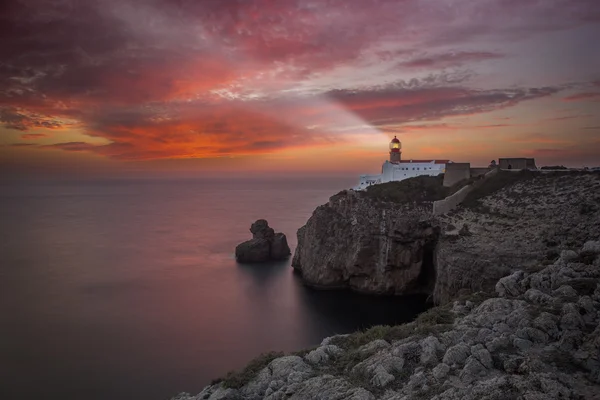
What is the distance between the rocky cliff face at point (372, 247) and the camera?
124 feet

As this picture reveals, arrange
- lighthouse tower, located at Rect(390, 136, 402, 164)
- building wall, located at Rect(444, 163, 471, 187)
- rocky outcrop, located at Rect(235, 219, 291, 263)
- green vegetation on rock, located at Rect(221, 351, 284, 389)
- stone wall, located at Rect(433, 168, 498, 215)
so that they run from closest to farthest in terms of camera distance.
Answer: green vegetation on rock, located at Rect(221, 351, 284, 389), stone wall, located at Rect(433, 168, 498, 215), building wall, located at Rect(444, 163, 471, 187), rocky outcrop, located at Rect(235, 219, 291, 263), lighthouse tower, located at Rect(390, 136, 402, 164)

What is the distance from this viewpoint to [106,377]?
23984 mm

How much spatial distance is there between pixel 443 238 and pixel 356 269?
9.28 meters

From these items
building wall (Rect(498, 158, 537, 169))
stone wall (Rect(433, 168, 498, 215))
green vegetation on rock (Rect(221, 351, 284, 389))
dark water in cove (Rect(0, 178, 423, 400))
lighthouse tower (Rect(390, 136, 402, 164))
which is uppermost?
lighthouse tower (Rect(390, 136, 402, 164))

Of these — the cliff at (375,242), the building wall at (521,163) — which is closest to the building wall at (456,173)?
the cliff at (375,242)

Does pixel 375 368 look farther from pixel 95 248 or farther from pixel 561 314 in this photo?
pixel 95 248

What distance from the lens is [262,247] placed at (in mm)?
51875

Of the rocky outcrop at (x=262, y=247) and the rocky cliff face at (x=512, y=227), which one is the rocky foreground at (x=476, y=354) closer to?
the rocky cliff face at (x=512, y=227)

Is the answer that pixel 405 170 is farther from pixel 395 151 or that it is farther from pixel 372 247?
pixel 372 247

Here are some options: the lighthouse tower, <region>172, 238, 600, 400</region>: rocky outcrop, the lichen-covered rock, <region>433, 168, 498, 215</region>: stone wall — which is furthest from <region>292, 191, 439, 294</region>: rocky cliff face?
the lichen-covered rock

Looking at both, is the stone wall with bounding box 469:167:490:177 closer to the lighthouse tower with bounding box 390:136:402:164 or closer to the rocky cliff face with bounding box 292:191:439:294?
the rocky cliff face with bounding box 292:191:439:294

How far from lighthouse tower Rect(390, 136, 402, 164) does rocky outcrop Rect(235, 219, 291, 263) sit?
21538mm

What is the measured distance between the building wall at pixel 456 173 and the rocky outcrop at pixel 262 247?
850 inches

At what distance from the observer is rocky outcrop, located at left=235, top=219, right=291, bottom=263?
51906 millimetres
